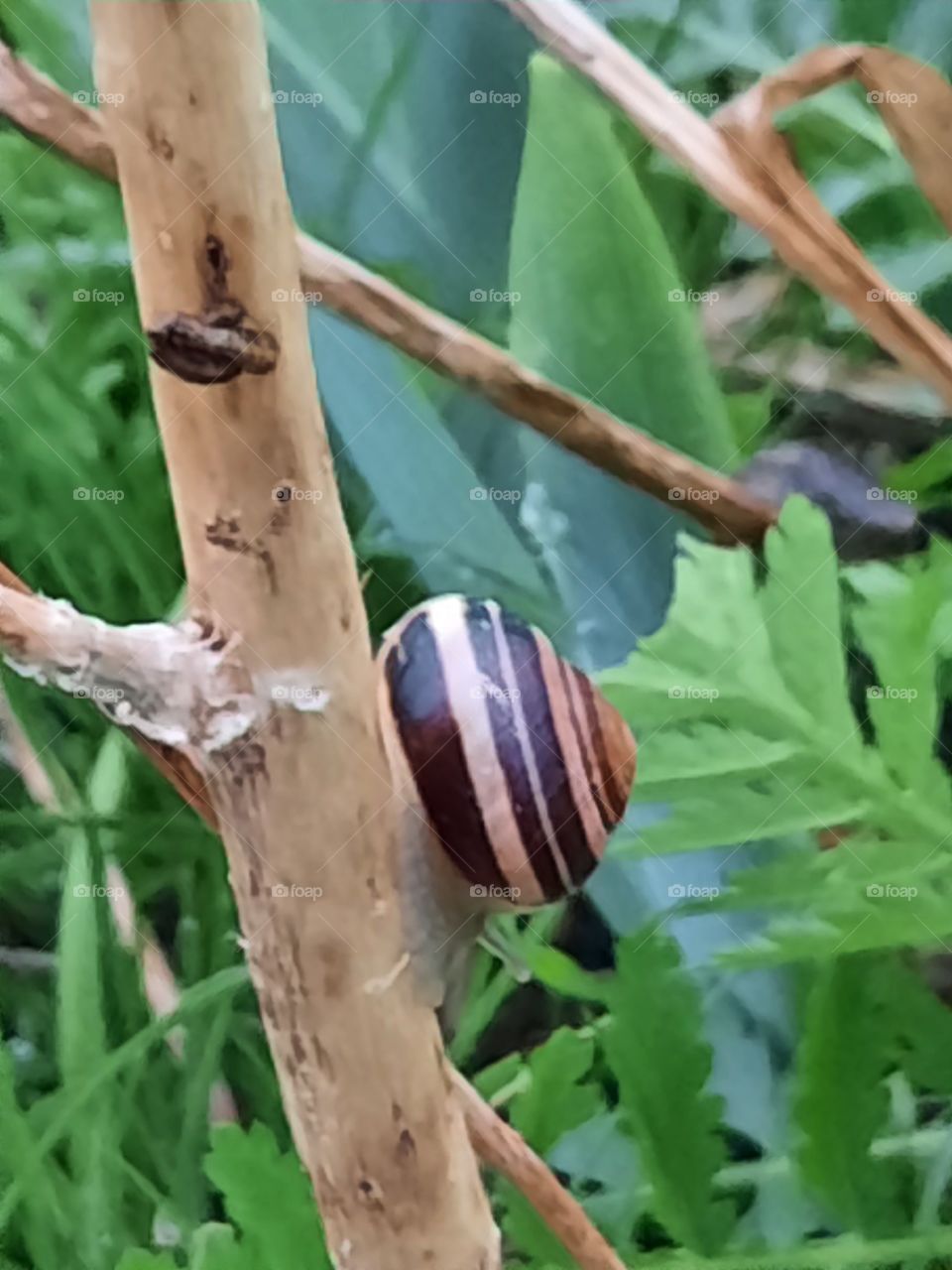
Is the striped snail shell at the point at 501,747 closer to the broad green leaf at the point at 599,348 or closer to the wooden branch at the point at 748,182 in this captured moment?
the broad green leaf at the point at 599,348

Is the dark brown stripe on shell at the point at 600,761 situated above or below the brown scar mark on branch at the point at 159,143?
below

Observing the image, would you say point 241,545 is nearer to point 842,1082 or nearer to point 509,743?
point 509,743

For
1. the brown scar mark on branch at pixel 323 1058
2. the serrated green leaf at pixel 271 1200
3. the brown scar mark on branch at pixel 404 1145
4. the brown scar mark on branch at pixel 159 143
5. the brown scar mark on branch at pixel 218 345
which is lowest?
the serrated green leaf at pixel 271 1200

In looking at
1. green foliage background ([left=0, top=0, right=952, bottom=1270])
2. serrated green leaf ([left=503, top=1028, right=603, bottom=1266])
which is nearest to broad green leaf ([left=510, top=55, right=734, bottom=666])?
green foliage background ([left=0, top=0, right=952, bottom=1270])

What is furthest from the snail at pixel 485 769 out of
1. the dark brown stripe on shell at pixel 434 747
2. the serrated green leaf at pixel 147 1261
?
the serrated green leaf at pixel 147 1261

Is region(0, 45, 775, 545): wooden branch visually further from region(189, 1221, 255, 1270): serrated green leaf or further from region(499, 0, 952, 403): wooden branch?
region(189, 1221, 255, 1270): serrated green leaf

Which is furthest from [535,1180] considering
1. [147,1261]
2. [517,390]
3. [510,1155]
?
[517,390]

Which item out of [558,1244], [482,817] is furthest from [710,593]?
[558,1244]
